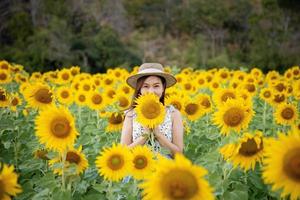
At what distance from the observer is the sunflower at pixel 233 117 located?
2.78 meters

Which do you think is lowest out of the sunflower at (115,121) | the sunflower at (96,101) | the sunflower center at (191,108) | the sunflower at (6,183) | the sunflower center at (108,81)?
the sunflower at (6,183)

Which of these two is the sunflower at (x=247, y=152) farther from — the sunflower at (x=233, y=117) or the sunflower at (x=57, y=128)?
the sunflower at (x=57, y=128)

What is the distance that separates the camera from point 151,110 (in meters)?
2.85

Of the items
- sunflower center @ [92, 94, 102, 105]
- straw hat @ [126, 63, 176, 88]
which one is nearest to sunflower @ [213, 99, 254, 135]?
straw hat @ [126, 63, 176, 88]

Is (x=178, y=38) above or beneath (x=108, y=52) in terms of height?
above

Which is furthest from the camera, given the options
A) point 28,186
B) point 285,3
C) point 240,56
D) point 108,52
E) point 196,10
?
point 196,10

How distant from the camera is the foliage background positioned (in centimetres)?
2003

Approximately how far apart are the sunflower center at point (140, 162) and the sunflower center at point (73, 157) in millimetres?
350

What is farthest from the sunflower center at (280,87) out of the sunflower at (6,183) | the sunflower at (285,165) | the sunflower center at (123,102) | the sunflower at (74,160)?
the sunflower at (6,183)

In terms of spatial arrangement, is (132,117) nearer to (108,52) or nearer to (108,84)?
(108,84)

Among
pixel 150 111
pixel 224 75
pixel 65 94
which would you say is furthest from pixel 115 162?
pixel 224 75

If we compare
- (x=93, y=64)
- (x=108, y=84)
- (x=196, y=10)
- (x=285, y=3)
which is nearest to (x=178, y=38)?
(x=196, y=10)

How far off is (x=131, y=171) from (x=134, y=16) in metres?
39.7

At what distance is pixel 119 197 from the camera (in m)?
2.80
